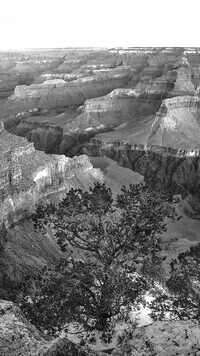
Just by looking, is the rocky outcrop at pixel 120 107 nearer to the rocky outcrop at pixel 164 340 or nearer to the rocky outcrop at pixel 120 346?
the rocky outcrop at pixel 164 340

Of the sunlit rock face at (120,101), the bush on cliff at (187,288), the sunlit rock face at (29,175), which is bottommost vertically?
the sunlit rock face at (120,101)

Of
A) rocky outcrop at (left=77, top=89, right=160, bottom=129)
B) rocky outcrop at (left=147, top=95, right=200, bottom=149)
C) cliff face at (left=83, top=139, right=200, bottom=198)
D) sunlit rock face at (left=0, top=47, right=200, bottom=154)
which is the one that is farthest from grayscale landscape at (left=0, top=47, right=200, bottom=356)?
sunlit rock face at (left=0, top=47, right=200, bottom=154)

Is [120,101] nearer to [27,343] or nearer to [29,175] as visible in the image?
[29,175]

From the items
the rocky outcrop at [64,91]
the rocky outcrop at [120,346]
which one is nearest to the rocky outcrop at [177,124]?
the rocky outcrop at [64,91]

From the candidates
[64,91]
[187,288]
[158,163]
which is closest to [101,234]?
[187,288]

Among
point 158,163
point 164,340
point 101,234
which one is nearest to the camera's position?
point 164,340
